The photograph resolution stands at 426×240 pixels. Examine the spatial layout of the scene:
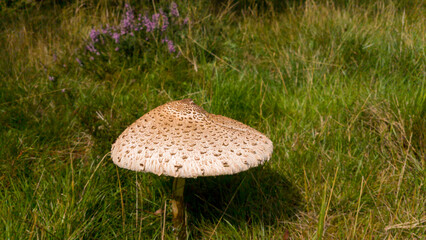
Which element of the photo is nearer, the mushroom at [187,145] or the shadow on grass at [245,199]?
the mushroom at [187,145]

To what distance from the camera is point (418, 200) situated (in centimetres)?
201

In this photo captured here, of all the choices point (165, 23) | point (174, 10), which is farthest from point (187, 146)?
point (174, 10)

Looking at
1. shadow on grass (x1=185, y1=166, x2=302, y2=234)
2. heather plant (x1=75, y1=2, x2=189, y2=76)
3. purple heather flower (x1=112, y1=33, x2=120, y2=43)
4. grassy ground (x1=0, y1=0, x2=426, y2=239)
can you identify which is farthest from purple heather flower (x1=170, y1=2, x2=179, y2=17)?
shadow on grass (x1=185, y1=166, x2=302, y2=234)

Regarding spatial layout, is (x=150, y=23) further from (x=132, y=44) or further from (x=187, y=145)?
(x=187, y=145)

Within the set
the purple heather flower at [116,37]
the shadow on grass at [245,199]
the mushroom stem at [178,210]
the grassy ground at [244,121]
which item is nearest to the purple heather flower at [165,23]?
the grassy ground at [244,121]

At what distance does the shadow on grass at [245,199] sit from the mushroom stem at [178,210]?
0.09m

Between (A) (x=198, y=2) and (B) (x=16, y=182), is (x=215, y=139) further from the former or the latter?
(A) (x=198, y=2)

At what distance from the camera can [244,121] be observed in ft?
9.46

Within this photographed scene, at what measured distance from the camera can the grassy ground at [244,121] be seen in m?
1.98

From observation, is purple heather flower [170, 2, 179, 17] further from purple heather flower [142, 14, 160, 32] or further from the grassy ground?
purple heather flower [142, 14, 160, 32]

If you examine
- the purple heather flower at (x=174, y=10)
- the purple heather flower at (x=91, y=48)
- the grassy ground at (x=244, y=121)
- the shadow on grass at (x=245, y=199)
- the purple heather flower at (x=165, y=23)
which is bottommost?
the shadow on grass at (x=245, y=199)

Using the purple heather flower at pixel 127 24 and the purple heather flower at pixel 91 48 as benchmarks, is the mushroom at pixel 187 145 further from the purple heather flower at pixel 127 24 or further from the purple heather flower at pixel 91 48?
the purple heather flower at pixel 127 24

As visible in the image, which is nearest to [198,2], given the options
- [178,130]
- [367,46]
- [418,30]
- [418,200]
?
[367,46]

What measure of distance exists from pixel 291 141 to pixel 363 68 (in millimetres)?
1682
